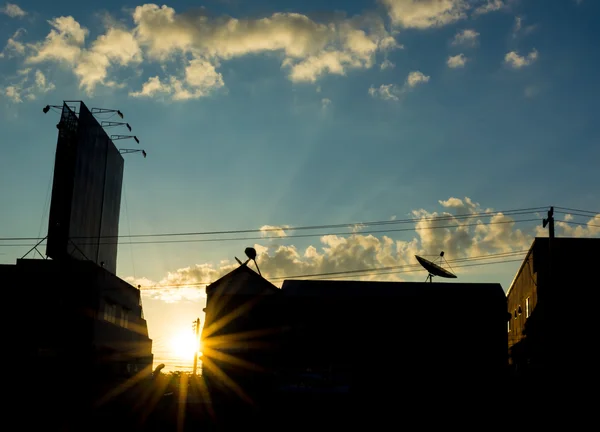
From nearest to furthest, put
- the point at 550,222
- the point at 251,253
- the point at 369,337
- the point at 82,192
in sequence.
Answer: the point at 550,222, the point at 369,337, the point at 251,253, the point at 82,192

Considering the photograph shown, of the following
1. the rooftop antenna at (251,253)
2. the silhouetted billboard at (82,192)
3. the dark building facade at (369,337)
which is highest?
the silhouetted billboard at (82,192)

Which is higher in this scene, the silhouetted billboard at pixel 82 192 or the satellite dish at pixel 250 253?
the silhouetted billboard at pixel 82 192

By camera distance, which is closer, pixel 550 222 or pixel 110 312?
pixel 550 222

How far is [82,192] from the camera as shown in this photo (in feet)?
179

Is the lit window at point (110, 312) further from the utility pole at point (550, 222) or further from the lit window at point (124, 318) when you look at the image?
the utility pole at point (550, 222)

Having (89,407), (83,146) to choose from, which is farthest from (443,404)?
(83,146)

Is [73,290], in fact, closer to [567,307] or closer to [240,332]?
[240,332]

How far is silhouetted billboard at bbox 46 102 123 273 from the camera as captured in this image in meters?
50.8

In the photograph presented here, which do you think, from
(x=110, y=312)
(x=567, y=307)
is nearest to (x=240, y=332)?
(x=110, y=312)

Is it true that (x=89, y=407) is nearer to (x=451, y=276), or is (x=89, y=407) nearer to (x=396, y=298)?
(x=396, y=298)

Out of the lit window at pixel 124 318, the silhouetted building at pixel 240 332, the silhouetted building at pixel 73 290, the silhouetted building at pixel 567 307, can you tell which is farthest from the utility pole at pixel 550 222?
the lit window at pixel 124 318

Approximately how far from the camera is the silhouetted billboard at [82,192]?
50750mm

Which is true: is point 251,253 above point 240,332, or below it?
above

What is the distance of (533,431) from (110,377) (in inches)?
1436
